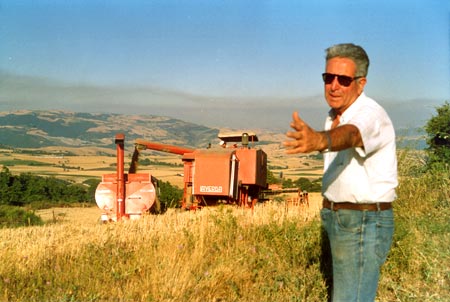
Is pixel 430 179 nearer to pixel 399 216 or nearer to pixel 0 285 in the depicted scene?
pixel 399 216

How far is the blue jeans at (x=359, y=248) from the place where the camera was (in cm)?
306

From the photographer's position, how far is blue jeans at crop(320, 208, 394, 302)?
10.0ft

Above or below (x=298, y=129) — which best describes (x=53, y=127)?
above

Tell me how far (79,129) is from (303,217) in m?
138

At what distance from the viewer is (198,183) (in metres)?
13.3

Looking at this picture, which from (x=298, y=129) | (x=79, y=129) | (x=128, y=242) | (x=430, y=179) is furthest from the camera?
(x=79, y=129)

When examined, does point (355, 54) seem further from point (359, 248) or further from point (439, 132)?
point (439, 132)

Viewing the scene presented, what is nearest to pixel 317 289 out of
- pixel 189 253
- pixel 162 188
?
pixel 189 253

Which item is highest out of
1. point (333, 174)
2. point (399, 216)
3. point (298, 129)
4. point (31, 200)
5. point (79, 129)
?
point (79, 129)

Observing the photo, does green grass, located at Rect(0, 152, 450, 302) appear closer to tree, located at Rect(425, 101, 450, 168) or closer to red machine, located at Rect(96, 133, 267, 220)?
red machine, located at Rect(96, 133, 267, 220)

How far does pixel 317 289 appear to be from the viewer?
5.33m

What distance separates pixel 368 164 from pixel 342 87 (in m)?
0.52

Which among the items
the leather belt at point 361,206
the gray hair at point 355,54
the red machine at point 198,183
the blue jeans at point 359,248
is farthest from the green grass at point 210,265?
the red machine at point 198,183

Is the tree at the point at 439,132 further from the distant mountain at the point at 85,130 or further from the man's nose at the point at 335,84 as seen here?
the distant mountain at the point at 85,130
